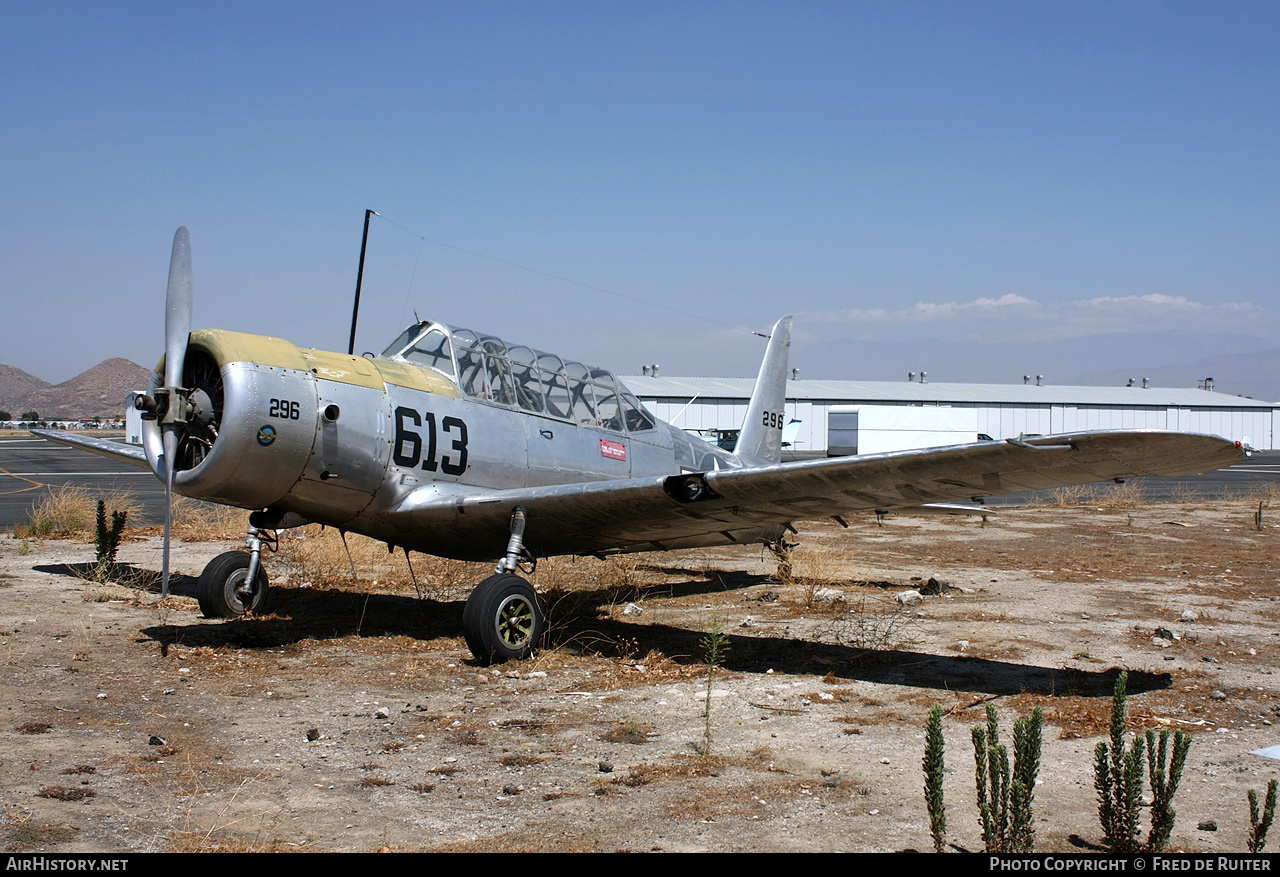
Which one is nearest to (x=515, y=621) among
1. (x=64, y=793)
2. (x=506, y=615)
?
(x=506, y=615)

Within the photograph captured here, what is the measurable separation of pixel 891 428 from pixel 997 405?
2446 centimetres

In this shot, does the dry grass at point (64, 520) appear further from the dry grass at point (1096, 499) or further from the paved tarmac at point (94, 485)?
the dry grass at point (1096, 499)

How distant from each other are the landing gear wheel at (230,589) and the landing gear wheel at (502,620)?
257cm

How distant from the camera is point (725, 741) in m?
4.73

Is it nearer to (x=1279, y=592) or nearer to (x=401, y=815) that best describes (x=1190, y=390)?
(x=1279, y=592)

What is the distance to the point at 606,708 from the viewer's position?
17.9 feet

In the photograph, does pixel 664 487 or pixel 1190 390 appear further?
pixel 1190 390

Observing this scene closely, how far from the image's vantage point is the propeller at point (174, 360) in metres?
6.48

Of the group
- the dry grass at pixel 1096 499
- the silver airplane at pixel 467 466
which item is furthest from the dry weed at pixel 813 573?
the dry grass at pixel 1096 499

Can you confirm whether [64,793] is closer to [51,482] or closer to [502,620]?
[502,620]

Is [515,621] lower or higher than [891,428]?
lower

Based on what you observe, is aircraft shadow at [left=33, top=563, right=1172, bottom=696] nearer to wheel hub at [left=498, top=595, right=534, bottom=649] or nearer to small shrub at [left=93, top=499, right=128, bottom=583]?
small shrub at [left=93, top=499, right=128, bottom=583]

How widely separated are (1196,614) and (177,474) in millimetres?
8749

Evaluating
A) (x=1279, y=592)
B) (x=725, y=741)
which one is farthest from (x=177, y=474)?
(x=1279, y=592)
